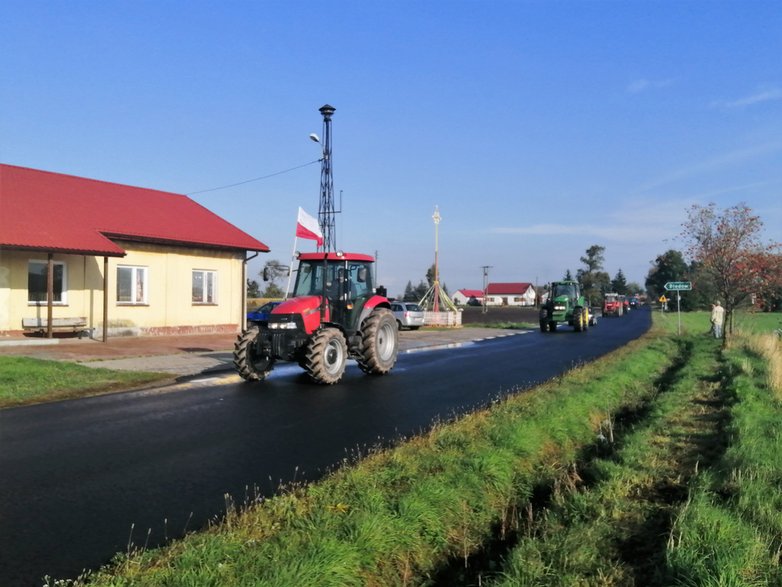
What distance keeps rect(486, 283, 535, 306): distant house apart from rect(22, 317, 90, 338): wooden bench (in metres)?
127

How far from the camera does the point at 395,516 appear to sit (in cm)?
499

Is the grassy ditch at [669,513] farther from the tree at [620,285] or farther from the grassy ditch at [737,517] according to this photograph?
the tree at [620,285]

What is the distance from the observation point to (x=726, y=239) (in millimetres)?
20359

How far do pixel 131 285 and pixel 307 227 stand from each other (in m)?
7.62

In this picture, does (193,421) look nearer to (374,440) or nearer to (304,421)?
(304,421)

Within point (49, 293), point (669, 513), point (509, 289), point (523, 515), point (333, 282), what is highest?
point (509, 289)

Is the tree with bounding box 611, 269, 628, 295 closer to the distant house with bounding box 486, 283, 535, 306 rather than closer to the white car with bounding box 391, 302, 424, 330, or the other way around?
the distant house with bounding box 486, 283, 535, 306

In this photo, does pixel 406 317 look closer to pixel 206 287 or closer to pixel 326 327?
pixel 206 287

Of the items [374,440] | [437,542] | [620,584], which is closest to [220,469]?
[374,440]

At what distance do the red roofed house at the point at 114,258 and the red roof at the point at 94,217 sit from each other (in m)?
0.04

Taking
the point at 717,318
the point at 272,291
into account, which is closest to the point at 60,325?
the point at 717,318

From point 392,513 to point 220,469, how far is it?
2215 mm

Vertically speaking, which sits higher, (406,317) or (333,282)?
(333,282)

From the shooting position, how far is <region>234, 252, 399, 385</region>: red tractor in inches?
490
